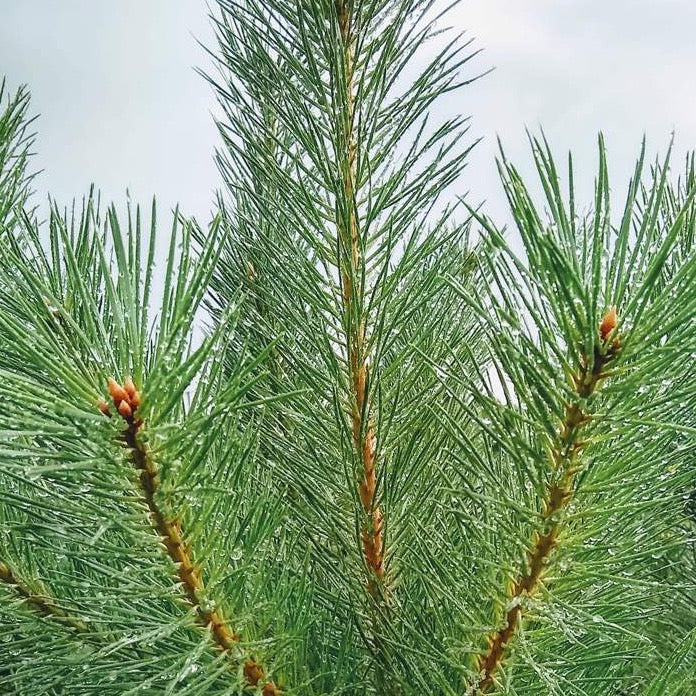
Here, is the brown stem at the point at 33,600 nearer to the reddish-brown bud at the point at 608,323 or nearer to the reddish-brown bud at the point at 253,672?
the reddish-brown bud at the point at 253,672

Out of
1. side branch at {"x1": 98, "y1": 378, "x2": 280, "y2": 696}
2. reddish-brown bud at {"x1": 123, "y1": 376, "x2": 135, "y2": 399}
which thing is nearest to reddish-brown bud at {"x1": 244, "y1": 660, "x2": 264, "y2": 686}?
side branch at {"x1": 98, "y1": 378, "x2": 280, "y2": 696}

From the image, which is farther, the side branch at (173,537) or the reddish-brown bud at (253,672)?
the reddish-brown bud at (253,672)

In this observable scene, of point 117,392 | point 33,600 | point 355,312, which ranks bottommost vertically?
point 33,600

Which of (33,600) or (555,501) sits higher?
(555,501)

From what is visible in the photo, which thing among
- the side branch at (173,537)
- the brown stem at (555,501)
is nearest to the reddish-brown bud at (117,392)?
the side branch at (173,537)

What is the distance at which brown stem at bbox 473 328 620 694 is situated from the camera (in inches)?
13.2

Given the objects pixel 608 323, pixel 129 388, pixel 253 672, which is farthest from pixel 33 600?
pixel 608 323

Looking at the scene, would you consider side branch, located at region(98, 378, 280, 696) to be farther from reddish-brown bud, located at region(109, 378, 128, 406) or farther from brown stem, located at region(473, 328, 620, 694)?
brown stem, located at region(473, 328, 620, 694)

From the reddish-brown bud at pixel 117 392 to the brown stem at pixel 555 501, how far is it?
19 centimetres

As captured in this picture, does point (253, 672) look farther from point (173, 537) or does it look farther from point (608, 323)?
point (608, 323)

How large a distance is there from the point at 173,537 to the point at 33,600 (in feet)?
0.56

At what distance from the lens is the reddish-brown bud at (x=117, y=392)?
323 millimetres

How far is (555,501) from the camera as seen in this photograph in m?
0.39

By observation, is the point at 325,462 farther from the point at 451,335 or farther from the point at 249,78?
the point at 249,78
